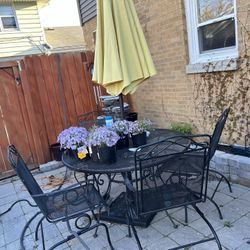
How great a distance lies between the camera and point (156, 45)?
13.4ft

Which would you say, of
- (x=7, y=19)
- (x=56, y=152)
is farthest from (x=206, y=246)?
(x=7, y=19)

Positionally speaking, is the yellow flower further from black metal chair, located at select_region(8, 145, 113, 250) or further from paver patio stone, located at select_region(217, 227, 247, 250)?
paver patio stone, located at select_region(217, 227, 247, 250)

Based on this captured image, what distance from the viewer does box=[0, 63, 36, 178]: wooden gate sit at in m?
4.27

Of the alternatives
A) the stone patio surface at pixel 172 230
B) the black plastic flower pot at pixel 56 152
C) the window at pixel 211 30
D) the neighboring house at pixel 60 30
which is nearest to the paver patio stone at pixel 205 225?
the stone patio surface at pixel 172 230

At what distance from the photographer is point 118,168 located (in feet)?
6.69

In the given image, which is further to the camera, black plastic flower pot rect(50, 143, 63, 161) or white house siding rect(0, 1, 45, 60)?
white house siding rect(0, 1, 45, 60)

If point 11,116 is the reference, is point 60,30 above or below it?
above

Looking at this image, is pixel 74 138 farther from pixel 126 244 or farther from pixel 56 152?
pixel 56 152

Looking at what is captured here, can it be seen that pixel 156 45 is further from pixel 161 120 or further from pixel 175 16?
pixel 161 120

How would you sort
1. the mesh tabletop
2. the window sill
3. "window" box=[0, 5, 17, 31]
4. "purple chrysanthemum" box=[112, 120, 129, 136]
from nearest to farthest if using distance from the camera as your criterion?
the mesh tabletop < "purple chrysanthemum" box=[112, 120, 129, 136] < the window sill < "window" box=[0, 5, 17, 31]

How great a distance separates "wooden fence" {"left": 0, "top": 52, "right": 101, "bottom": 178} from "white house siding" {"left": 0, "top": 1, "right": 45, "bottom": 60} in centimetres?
594

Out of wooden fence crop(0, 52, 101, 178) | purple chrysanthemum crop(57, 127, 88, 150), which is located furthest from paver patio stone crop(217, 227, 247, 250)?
wooden fence crop(0, 52, 101, 178)

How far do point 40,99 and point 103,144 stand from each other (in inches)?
108

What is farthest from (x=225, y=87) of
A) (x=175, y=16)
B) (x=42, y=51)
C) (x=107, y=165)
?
(x=42, y=51)
